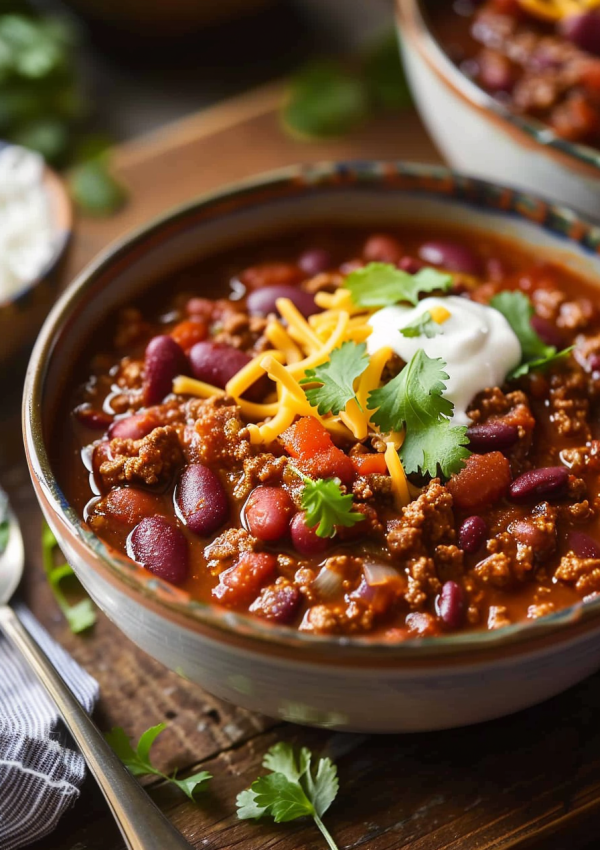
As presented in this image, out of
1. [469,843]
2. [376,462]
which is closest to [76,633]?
[376,462]

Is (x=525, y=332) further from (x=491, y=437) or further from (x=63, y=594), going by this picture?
(x=63, y=594)

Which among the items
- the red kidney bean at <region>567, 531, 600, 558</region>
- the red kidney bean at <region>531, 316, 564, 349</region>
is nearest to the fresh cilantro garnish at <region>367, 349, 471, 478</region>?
the red kidney bean at <region>567, 531, 600, 558</region>

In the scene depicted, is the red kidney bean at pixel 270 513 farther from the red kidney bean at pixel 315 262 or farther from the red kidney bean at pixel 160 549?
the red kidney bean at pixel 315 262

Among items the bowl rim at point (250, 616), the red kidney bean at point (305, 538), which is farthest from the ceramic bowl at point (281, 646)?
the red kidney bean at point (305, 538)

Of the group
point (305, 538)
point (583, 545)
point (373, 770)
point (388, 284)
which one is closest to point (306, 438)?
point (305, 538)

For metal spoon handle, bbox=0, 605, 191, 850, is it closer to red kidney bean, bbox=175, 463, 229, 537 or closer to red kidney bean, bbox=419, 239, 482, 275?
red kidney bean, bbox=175, 463, 229, 537

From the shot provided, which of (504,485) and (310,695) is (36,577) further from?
(504,485)

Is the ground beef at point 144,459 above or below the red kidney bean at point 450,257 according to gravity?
below
